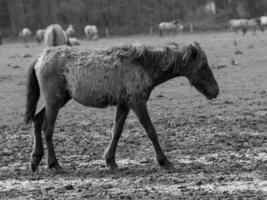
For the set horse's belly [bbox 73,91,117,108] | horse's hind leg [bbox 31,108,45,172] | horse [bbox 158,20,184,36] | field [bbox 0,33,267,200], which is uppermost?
horse's belly [bbox 73,91,117,108]

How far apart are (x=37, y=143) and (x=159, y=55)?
6.03 ft

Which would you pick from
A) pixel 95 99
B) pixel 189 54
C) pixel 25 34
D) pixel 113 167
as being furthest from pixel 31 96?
pixel 25 34

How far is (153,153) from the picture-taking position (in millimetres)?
8758

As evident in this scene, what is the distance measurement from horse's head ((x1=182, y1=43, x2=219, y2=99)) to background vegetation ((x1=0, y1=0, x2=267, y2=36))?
52.5 meters

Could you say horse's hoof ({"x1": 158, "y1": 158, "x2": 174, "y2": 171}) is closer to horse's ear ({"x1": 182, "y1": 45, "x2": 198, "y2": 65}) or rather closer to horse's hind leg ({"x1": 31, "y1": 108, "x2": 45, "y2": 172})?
horse's ear ({"x1": 182, "y1": 45, "x2": 198, "y2": 65})

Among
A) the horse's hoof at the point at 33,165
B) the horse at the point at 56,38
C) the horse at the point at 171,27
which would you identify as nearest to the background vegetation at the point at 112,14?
the horse at the point at 171,27

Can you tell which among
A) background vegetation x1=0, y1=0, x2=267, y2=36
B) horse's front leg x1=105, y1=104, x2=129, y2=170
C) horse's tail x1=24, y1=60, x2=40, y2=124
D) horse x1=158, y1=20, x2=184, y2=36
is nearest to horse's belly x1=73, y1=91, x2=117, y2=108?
horse's front leg x1=105, y1=104, x2=129, y2=170

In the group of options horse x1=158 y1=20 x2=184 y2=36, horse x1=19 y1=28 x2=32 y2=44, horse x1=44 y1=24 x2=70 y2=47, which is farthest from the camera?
horse x1=158 y1=20 x2=184 y2=36

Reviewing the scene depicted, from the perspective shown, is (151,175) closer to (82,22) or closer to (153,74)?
(153,74)

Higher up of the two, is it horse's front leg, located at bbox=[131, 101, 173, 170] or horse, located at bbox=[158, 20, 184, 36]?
horse's front leg, located at bbox=[131, 101, 173, 170]

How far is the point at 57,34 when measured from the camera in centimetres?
1864

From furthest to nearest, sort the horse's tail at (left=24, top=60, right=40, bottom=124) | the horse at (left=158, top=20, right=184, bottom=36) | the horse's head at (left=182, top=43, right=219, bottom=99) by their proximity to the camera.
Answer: the horse at (left=158, top=20, right=184, bottom=36) < the horse's tail at (left=24, top=60, right=40, bottom=124) < the horse's head at (left=182, top=43, right=219, bottom=99)

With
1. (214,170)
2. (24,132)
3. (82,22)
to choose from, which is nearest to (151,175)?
(214,170)

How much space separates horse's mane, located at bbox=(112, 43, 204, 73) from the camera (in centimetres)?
792
